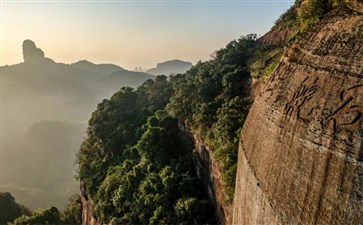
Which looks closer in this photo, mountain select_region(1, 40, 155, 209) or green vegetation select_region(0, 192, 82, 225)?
green vegetation select_region(0, 192, 82, 225)

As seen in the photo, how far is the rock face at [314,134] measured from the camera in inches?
271

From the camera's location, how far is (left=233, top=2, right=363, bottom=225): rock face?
22.6ft

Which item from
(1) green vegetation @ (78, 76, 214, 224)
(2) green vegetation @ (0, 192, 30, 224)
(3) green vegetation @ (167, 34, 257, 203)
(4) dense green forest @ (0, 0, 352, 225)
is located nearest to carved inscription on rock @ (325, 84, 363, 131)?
(4) dense green forest @ (0, 0, 352, 225)

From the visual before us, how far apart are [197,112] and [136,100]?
66.6 ft

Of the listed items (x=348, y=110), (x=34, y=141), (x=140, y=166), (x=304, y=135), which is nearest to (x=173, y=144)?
(x=140, y=166)

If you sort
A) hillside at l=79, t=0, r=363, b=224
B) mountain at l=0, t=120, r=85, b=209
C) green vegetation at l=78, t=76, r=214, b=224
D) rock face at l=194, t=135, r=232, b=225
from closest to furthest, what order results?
1. hillside at l=79, t=0, r=363, b=224
2. rock face at l=194, t=135, r=232, b=225
3. green vegetation at l=78, t=76, r=214, b=224
4. mountain at l=0, t=120, r=85, b=209

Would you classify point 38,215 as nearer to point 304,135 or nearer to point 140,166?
point 140,166

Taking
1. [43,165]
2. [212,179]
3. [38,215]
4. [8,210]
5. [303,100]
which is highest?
[303,100]

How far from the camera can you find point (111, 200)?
30.8 meters

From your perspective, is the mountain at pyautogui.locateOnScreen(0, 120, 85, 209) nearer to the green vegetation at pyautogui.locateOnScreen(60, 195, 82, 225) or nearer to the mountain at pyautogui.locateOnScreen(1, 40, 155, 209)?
the mountain at pyautogui.locateOnScreen(1, 40, 155, 209)

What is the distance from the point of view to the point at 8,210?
48000mm

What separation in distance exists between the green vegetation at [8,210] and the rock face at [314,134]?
149 ft

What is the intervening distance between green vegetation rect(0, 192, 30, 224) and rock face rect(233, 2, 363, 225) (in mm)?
45459

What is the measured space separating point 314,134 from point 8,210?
50392 mm
